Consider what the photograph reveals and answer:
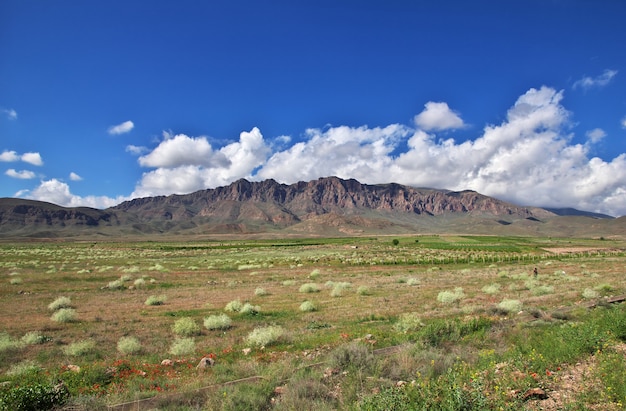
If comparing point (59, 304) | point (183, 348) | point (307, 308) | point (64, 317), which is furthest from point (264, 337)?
→ point (59, 304)

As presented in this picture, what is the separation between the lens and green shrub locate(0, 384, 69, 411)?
6984mm

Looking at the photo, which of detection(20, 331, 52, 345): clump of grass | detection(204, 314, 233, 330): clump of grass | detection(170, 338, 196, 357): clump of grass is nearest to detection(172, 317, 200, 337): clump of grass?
detection(204, 314, 233, 330): clump of grass

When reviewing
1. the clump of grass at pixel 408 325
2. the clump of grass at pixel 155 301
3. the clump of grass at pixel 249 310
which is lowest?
the clump of grass at pixel 155 301

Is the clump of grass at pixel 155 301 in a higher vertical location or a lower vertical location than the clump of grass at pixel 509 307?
lower

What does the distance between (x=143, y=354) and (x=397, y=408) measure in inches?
421


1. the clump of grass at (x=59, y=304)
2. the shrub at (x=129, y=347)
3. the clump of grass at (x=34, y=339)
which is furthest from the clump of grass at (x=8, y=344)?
the clump of grass at (x=59, y=304)

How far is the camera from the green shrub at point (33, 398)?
6.98m

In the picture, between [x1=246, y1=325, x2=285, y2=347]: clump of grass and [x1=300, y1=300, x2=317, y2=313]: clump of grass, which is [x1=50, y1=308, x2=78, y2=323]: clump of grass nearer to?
[x1=246, y1=325, x2=285, y2=347]: clump of grass

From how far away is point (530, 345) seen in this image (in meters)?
10.5

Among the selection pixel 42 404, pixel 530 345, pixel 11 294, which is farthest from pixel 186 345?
pixel 11 294

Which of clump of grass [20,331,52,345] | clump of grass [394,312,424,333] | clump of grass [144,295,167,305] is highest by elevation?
clump of grass [394,312,424,333]

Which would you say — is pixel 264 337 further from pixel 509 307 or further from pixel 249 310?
pixel 509 307

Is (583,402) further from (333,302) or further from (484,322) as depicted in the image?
(333,302)

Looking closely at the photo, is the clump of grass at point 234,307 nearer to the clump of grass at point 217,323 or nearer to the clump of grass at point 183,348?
the clump of grass at point 217,323
